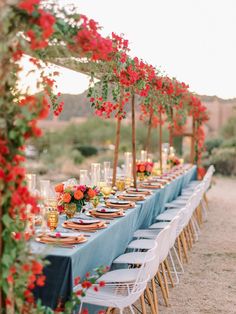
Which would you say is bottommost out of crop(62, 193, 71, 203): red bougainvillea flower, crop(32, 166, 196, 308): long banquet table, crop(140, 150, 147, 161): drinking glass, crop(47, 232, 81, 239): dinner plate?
crop(32, 166, 196, 308): long banquet table

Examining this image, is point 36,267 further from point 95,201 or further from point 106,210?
point 95,201

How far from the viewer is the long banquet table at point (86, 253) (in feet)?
11.1

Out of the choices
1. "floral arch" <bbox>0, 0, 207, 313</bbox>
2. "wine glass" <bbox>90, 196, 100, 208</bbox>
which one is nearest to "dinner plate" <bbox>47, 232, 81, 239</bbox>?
"floral arch" <bbox>0, 0, 207, 313</bbox>

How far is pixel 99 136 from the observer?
66.2ft

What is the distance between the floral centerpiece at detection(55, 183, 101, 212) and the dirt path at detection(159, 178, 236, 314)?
1.12 metres

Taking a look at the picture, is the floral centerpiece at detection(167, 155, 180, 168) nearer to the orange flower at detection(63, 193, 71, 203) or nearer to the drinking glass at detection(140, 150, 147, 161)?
the drinking glass at detection(140, 150, 147, 161)

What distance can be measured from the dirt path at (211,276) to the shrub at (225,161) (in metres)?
7.72

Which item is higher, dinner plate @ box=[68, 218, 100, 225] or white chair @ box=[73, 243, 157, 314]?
dinner plate @ box=[68, 218, 100, 225]

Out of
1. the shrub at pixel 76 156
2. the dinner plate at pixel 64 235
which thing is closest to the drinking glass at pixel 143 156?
the dinner plate at pixel 64 235

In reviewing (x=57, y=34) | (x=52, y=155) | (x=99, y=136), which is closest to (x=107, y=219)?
(x=57, y=34)

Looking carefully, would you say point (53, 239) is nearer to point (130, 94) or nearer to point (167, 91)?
point (130, 94)

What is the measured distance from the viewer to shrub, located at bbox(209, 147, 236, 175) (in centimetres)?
1747

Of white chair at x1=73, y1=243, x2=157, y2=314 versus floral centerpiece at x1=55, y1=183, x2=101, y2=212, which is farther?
floral centerpiece at x1=55, y1=183, x2=101, y2=212

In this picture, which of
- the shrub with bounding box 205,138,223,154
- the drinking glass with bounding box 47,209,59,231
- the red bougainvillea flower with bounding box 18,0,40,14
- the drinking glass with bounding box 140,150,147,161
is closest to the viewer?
the red bougainvillea flower with bounding box 18,0,40,14
